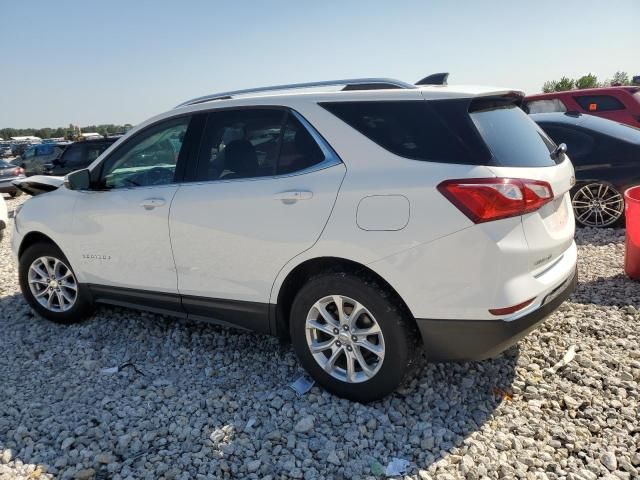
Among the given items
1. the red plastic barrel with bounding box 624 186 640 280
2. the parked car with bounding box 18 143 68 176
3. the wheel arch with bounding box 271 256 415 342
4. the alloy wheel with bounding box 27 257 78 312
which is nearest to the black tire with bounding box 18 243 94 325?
the alloy wheel with bounding box 27 257 78 312

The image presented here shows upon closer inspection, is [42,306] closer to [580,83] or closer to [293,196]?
[293,196]

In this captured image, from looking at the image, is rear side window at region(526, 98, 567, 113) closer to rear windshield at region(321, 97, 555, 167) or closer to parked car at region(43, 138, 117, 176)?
rear windshield at region(321, 97, 555, 167)

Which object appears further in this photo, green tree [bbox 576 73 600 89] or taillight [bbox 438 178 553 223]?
Result: green tree [bbox 576 73 600 89]

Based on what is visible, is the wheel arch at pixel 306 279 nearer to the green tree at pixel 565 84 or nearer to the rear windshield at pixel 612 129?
the rear windshield at pixel 612 129

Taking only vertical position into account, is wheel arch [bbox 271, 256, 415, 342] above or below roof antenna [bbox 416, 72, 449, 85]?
below

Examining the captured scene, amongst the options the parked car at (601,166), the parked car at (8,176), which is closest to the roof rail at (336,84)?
the parked car at (601,166)

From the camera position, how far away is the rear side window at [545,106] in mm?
9959

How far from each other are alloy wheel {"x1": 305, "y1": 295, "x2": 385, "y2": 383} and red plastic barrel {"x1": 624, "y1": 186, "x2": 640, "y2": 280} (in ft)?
9.58

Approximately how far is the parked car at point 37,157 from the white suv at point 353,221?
18.3 meters

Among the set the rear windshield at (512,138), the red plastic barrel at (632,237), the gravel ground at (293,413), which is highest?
the rear windshield at (512,138)

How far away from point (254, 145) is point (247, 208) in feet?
1.43

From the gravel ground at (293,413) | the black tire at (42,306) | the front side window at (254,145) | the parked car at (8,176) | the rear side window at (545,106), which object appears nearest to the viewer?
the gravel ground at (293,413)

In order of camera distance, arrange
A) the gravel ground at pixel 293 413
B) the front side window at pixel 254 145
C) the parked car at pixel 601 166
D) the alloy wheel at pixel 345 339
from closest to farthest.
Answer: the gravel ground at pixel 293 413 → the alloy wheel at pixel 345 339 → the front side window at pixel 254 145 → the parked car at pixel 601 166

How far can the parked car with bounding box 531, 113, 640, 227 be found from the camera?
6.45 m
